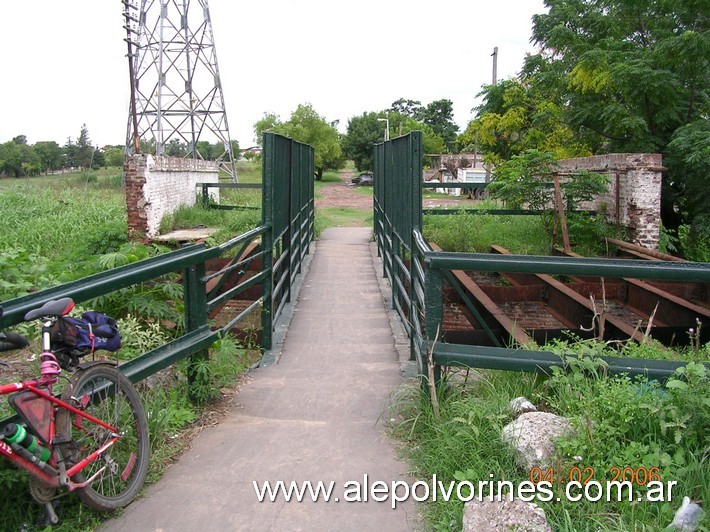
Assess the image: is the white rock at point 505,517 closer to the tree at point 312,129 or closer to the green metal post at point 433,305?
the green metal post at point 433,305

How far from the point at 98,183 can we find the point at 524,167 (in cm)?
2210

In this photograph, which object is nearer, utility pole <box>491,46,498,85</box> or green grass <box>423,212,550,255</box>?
green grass <box>423,212,550,255</box>

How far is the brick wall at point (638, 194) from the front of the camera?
35.0 feet

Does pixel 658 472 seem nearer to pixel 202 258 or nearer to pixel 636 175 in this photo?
pixel 202 258

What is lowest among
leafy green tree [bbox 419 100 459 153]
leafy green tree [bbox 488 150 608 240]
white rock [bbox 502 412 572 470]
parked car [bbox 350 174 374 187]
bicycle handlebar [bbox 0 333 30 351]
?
white rock [bbox 502 412 572 470]

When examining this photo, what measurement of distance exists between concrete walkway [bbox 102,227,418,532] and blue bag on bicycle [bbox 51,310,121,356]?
78cm

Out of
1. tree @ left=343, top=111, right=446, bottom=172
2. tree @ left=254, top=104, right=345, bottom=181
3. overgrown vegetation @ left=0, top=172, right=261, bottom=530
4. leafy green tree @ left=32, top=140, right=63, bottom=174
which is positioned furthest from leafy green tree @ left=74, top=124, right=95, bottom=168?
overgrown vegetation @ left=0, top=172, right=261, bottom=530

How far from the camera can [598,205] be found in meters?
12.1

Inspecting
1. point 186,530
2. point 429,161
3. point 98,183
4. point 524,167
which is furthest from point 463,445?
point 429,161

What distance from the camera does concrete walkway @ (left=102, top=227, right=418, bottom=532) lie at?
3.01 m

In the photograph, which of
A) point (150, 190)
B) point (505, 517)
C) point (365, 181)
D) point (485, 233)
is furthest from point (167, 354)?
point (365, 181)

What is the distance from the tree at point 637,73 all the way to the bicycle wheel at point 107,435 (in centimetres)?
1089

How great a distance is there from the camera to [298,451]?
12.4 ft
